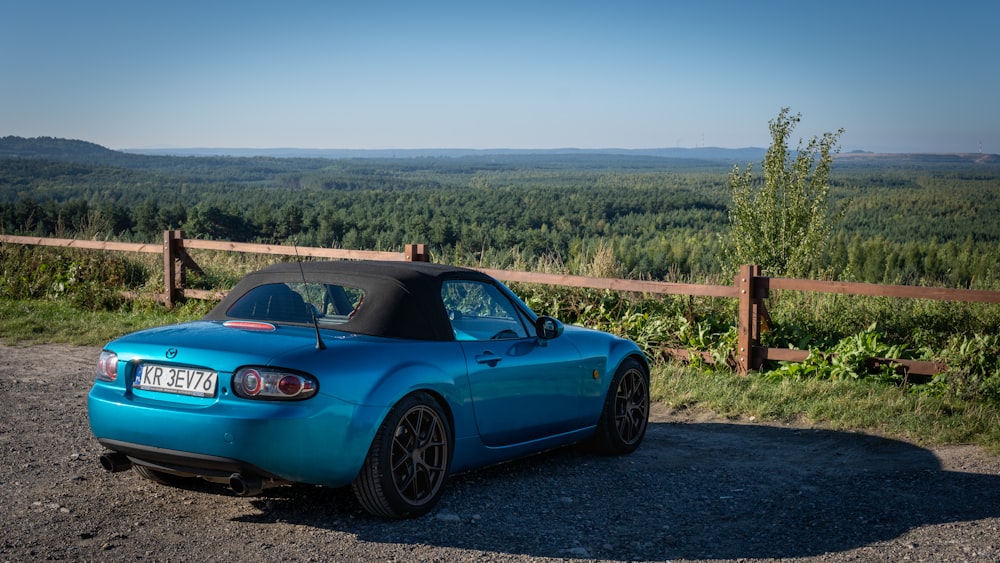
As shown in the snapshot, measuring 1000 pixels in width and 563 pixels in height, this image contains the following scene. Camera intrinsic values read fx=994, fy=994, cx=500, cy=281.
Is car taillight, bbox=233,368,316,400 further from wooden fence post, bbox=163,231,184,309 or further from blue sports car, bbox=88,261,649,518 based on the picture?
wooden fence post, bbox=163,231,184,309

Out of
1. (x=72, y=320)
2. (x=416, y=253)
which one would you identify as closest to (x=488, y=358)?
(x=416, y=253)

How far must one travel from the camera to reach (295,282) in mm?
5703

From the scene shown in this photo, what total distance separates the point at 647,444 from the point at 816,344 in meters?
3.95

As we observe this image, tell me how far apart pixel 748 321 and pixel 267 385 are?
21.8 feet

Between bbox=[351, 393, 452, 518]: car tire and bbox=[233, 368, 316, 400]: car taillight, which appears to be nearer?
bbox=[233, 368, 316, 400]: car taillight

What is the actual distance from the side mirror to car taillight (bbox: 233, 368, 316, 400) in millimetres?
1861

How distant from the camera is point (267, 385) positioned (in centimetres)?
470

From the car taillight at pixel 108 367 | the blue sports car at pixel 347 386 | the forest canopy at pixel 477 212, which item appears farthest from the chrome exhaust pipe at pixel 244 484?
the forest canopy at pixel 477 212

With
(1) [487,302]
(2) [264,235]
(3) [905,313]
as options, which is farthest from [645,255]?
(1) [487,302]

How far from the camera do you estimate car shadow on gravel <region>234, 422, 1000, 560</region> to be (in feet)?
16.3

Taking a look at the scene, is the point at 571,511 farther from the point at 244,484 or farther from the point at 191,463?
the point at 191,463

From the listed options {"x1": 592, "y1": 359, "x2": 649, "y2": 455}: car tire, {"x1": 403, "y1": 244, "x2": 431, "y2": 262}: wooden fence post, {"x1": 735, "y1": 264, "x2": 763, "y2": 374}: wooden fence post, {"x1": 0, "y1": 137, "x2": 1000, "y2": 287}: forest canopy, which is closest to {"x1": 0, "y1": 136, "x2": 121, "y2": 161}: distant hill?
{"x1": 0, "y1": 137, "x2": 1000, "y2": 287}: forest canopy

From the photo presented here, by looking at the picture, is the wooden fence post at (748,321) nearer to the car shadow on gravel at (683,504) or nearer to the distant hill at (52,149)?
the car shadow on gravel at (683,504)

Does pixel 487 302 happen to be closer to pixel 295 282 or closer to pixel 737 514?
pixel 295 282
